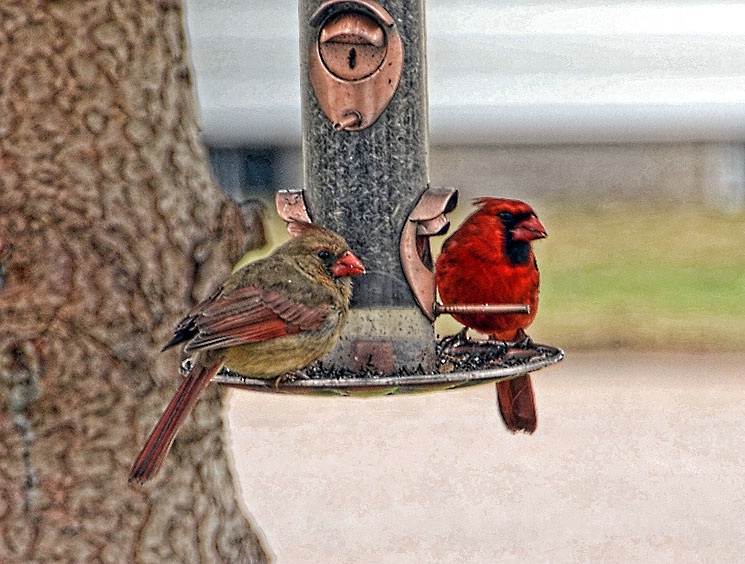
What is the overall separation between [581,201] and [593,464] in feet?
17.9

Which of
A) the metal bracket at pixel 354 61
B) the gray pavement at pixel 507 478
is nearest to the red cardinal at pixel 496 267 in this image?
→ the metal bracket at pixel 354 61

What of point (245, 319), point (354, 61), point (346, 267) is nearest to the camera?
Answer: point (245, 319)

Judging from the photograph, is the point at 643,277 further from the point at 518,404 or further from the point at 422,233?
the point at 422,233

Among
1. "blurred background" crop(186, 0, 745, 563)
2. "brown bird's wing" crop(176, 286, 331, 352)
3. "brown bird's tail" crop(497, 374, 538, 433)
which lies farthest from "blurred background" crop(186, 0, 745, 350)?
"brown bird's wing" crop(176, 286, 331, 352)

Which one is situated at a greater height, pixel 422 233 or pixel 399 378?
pixel 422 233

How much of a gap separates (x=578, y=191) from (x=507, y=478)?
5795 millimetres

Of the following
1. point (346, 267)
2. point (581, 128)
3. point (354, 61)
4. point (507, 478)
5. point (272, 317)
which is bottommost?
point (507, 478)

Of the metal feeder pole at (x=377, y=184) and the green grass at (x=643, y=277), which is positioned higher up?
the metal feeder pole at (x=377, y=184)

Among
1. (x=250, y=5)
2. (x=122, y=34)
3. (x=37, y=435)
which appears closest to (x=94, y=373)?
(x=37, y=435)

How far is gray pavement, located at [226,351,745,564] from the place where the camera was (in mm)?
5941

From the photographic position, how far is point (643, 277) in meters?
11.8

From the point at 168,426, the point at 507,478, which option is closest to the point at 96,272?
the point at 168,426

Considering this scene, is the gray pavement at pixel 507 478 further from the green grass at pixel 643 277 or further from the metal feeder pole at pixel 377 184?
the metal feeder pole at pixel 377 184

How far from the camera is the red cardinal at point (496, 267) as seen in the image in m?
3.73
